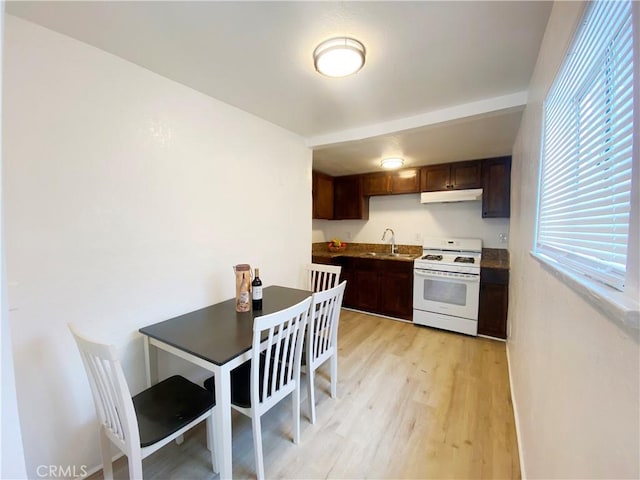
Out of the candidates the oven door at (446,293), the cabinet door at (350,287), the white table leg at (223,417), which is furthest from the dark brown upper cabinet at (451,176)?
the white table leg at (223,417)

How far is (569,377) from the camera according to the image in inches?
31.7

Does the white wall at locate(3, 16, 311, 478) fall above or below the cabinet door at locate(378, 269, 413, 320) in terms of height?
above

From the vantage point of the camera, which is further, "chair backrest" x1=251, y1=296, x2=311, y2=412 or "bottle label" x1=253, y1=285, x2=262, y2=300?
"bottle label" x1=253, y1=285, x2=262, y2=300

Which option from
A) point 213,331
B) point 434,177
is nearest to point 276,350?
point 213,331

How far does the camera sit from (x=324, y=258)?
399 centimetres

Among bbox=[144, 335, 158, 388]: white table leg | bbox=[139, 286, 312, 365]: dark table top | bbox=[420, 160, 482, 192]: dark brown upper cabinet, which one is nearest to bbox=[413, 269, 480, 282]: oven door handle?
bbox=[420, 160, 482, 192]: dark brown upper cabinet

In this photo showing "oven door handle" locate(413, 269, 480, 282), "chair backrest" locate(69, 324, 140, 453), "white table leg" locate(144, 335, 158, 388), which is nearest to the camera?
"chair backrest" locate(69, 324, 140, 453)

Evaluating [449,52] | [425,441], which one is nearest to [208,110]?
[449,52]

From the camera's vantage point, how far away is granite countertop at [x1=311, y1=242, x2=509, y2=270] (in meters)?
3.43

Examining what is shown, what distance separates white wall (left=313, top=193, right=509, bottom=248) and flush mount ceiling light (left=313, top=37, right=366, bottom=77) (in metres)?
3.12

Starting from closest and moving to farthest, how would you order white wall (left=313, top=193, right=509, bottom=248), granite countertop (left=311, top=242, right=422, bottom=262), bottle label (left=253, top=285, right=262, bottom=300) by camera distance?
1. bottle label (left=253, top=285, right=262, bottom=300)
2. white wall (left=313, top=193, right=509, bottom=248)
3. granite countertop (left=311, top=242, right=422, bottom=262)

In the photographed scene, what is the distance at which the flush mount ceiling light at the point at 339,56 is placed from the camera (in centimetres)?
137

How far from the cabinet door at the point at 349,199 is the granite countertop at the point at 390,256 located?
0.56m

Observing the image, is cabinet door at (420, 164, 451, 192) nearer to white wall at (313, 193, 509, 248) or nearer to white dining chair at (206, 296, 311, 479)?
white wall at (313, 193, 509, 248)
